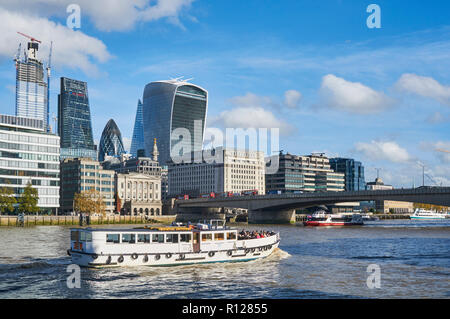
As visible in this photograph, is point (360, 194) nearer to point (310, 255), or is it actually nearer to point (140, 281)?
point (310, 255)

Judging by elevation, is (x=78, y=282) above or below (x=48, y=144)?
below

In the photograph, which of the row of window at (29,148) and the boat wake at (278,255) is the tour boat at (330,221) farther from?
the boat wake at (278,255)

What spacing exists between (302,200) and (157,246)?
11195 centimetres

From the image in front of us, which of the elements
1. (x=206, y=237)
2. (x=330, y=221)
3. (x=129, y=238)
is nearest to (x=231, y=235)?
(x=206, y=237)

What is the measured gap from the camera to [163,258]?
2110 inches

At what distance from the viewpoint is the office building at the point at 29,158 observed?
160 metres

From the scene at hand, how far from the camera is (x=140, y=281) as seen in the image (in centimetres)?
4481

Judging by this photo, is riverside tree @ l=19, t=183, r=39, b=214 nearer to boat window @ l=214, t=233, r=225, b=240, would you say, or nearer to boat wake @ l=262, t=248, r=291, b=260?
boat wake @ l=262, t=248, r=291, b=260

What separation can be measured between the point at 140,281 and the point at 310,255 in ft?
92.8

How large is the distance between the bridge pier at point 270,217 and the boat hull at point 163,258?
11590 cm

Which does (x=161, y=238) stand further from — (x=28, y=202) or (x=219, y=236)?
(x=28, y=202)

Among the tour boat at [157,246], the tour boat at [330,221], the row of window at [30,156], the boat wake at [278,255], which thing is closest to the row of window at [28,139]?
the row of window at [30,156]

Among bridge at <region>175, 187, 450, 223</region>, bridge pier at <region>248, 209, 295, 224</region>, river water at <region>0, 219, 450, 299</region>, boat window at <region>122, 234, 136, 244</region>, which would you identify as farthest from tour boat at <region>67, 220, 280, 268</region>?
bridge pier at <region>248, 209, 295, 224</region>
